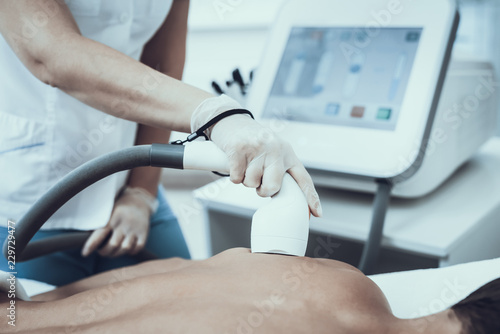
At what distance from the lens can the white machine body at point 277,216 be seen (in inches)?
29.8

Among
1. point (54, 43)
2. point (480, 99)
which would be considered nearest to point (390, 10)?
point (480, 99)

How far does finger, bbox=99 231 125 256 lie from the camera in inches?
46.5

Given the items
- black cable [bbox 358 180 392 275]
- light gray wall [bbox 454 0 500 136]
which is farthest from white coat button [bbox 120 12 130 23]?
light gray wall [bbox 454 0 500 136]

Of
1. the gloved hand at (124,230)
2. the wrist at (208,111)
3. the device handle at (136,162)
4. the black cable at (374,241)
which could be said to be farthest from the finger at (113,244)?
the black cable at (374,241)

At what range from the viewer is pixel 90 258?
1.24 meters

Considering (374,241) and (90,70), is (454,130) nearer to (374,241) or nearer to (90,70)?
(374,241)

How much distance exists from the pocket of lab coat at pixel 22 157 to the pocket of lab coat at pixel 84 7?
242mm

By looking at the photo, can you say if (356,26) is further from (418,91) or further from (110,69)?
(110,69)

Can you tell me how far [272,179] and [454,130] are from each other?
28.2 inches

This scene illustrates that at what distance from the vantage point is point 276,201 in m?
0.78

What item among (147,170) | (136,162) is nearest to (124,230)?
(147,170)

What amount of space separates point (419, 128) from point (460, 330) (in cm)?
57

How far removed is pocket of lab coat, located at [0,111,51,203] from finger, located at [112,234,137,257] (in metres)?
0.24

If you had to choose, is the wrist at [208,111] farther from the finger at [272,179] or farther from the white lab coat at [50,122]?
the white lab coat at [50,122]
